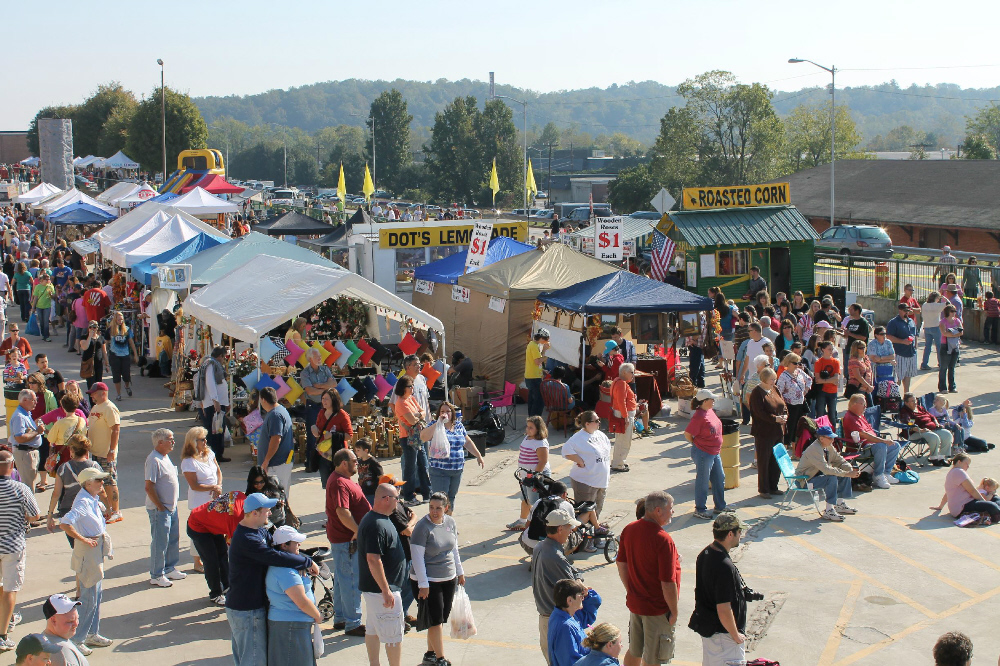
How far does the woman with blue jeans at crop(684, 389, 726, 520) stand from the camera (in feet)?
34.3

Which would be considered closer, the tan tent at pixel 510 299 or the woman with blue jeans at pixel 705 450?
the woman with blue jeans at pixel 705 450

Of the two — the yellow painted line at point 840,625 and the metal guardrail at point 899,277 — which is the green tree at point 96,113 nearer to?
the metal guardrail at point 899,277

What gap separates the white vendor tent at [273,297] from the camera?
42.1ft

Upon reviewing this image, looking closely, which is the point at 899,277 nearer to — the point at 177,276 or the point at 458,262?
the point at 458,262

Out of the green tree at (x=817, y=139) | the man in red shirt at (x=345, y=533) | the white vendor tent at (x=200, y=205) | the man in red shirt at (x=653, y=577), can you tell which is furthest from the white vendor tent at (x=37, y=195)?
the green tree at (x=817, y=139)

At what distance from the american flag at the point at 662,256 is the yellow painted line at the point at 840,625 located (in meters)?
16.7

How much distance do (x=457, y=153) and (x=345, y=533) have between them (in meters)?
81.7

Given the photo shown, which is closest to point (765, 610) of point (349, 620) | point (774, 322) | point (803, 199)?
point (349, 620)

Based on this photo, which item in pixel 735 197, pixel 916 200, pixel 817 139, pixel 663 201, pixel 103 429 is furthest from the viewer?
pixel 817 139

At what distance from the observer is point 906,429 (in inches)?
519

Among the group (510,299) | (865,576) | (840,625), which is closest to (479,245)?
(510,299)

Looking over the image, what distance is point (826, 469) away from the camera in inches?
426

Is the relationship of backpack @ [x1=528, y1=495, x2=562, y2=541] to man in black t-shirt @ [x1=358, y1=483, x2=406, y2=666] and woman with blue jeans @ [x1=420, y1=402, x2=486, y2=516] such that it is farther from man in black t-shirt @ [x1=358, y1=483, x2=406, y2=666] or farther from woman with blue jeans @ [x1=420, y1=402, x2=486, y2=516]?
woman with blue jeans @ [x1=420, y1=402, x2=486, y2=516]

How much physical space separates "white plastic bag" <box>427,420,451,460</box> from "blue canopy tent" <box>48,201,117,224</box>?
24.6 metres
